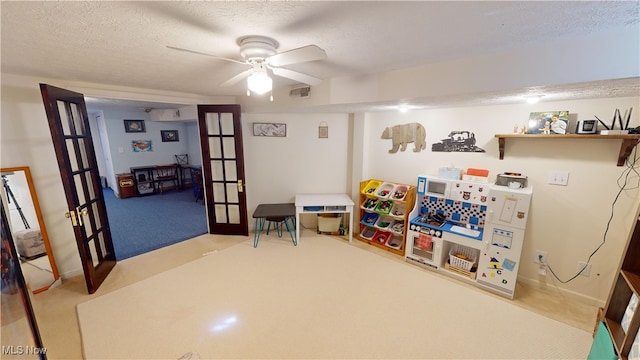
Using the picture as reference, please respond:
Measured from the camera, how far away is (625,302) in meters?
1.36

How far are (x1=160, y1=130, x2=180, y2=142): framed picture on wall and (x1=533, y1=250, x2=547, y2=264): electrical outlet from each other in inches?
341

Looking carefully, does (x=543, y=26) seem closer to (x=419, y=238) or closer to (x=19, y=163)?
(x=419, y=238)

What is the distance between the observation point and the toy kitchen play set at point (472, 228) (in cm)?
248

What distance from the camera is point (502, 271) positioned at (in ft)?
8.38

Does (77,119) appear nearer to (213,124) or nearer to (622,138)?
(213,124)

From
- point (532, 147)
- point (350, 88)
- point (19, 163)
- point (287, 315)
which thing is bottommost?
point (287, 315)

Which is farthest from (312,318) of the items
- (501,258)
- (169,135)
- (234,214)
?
(169,135)

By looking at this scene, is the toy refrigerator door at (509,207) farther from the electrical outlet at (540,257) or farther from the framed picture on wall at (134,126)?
the framed picture on wall at (134,126)

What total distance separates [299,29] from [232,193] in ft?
10.7

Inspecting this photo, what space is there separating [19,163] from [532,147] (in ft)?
18.1

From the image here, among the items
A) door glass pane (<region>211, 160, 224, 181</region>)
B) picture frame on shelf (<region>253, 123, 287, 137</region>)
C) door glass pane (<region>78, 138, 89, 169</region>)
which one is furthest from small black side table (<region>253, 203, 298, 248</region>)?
door glass pane (<region>78, 138, 89, 169</region>)

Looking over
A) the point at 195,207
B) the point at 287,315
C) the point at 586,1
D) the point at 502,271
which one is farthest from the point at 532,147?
Result: the point at 195,207
